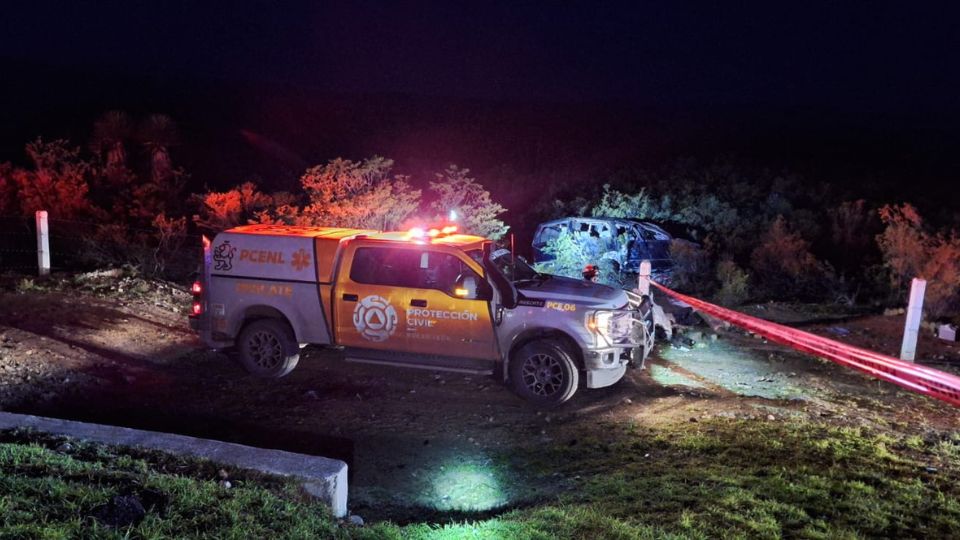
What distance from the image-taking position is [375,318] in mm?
8398

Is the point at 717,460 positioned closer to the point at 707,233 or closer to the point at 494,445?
the point at 494,445

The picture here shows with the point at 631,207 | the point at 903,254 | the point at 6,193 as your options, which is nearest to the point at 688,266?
the point at 903,254

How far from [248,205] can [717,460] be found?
44.3ft

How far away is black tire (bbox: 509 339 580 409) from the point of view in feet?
25.7

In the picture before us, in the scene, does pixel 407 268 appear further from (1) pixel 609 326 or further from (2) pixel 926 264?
(2) pixel 926 264

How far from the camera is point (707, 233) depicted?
17125mm

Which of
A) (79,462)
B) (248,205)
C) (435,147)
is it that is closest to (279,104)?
(435,147)

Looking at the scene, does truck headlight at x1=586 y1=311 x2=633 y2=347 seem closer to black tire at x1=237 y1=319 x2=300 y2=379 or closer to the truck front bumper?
the truck front bumper

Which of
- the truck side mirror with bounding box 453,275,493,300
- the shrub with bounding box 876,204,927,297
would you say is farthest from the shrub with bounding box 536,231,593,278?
the truck side mirror with bounding box 453,275,493,300

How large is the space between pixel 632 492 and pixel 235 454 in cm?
286

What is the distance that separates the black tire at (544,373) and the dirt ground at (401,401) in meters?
0.17

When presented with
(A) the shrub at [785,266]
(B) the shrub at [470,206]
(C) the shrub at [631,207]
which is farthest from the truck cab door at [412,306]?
(C) the shrub at [631,207]

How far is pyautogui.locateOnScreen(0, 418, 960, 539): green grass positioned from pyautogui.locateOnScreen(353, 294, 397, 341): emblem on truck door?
8.10 feet

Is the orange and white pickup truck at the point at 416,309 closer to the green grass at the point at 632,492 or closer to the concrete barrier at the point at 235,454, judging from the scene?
the green grass at the point at 632,492
